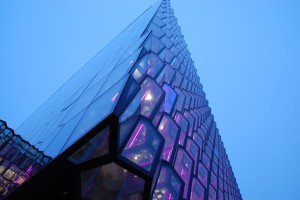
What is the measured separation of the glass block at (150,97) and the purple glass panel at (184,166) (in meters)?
2.75

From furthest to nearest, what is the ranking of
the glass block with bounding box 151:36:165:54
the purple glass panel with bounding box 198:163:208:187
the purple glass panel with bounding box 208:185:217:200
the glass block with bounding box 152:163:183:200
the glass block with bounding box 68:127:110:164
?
the purple glass panel with bounding box 208:185:217:200 < the purple glass panel with bounding box 198:163:208:187 < the glass block with bounding box 151:36:165:54 < the glass block with bounding box 152:163:183:200 < the glass block with bounding box 68:127:110:164

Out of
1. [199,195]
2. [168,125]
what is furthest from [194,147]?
[168,125]

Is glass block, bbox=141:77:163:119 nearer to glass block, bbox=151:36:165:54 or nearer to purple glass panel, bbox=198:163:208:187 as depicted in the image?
glass block, bbox=151:36:165:54

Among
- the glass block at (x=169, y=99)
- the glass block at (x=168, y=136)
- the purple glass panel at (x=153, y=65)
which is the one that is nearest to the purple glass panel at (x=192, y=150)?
the glass block at (x=169, y=99)

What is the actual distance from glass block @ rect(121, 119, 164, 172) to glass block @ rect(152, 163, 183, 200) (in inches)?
71.1

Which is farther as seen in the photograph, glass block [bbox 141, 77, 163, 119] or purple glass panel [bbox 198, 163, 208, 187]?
purple glass panel [bbox 198, 163, 208, 187]

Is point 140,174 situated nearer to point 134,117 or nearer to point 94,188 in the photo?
point 94,188

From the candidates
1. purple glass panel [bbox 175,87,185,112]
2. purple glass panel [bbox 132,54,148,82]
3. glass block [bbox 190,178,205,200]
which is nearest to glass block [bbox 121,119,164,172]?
purple glass panel [bbox 132,54,148,82]

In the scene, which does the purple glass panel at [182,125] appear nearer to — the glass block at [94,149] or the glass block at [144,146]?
the glass block at [144,146]

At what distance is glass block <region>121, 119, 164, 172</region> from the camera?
425 cm

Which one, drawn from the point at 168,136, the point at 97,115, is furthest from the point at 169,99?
the point at 97,115

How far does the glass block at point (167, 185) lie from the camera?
22.1ft

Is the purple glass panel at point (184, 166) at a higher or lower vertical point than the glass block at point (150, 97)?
lower

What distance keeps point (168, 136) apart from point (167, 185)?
1498 mm
